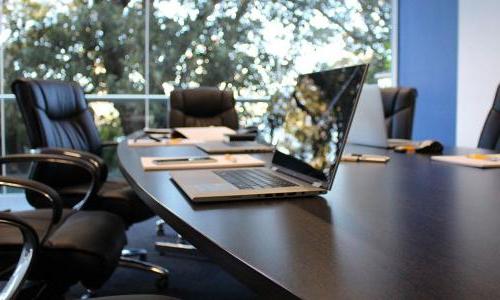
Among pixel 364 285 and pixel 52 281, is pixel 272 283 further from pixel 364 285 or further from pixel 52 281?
pixel 52 281

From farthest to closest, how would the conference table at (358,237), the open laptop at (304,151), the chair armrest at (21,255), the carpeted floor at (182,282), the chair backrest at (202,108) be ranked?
the chair backrest at (202,108) → the carpeted floor at (182,282) → the chair armrest at (21,255) → the open laptop at (304,151) → the conference table at (358,237)

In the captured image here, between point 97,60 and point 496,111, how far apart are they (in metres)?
3.72

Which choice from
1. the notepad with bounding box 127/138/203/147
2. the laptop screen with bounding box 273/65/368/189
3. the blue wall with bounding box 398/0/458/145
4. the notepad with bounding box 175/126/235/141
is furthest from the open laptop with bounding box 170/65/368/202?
the blue wall with bounding box 398/0/458/145

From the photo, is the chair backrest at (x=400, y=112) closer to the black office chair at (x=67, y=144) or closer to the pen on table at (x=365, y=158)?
the pen on table at (x=365, y=158)

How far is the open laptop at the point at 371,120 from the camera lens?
2170 mm

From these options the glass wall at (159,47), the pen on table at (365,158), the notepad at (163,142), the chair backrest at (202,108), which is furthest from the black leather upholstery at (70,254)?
the glass wall at (159,47)

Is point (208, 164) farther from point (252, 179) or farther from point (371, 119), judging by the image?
point (371, 119)

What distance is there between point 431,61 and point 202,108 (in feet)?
8.29

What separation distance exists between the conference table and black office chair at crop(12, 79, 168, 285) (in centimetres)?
114

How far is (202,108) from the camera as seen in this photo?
3.95 m

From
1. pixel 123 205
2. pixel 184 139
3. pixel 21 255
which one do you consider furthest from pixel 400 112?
pixel 21 255

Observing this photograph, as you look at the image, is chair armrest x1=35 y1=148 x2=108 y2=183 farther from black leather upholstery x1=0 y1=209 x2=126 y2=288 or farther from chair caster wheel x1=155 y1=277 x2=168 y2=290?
chair caster wheel x1=155 y1=277 x2=168 y2=290

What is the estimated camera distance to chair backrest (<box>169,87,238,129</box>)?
3892mm

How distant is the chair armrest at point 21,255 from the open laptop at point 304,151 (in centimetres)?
41
